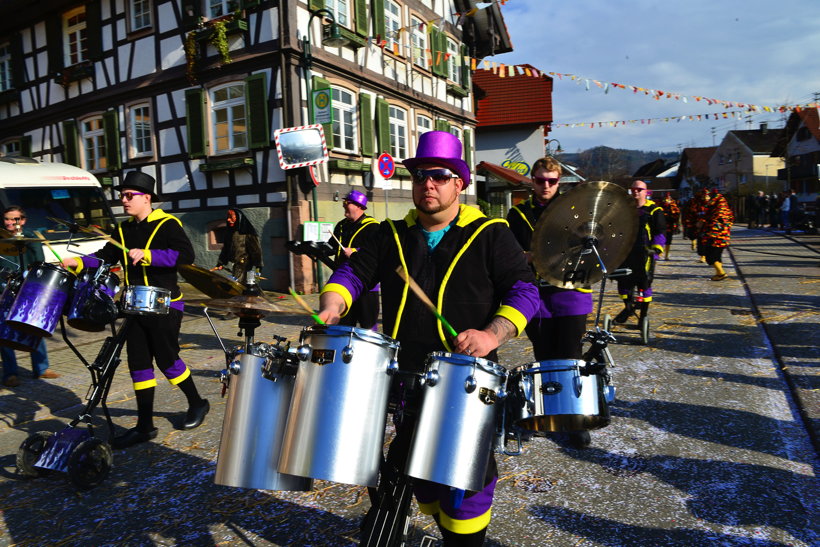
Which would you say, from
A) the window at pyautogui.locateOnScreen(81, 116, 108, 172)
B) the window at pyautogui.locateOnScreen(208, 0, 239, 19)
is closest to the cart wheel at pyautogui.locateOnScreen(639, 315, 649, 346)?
the window at pyautogui.locateOnScreen(208, 0, 239, 19)

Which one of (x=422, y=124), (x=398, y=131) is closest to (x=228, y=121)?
(x=398, y=131)

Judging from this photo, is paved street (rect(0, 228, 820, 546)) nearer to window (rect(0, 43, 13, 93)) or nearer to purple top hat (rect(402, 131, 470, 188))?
purple top hat (rect(402, 131, 470, 188))

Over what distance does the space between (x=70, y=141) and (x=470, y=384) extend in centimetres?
1815

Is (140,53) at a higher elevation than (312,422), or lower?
higher

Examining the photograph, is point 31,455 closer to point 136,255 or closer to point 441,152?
point 136,255

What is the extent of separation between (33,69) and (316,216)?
37.6 ft

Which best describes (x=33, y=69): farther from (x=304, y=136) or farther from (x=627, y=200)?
(x=627, y=200)

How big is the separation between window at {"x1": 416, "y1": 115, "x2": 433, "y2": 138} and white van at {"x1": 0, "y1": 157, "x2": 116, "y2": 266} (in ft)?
29.7

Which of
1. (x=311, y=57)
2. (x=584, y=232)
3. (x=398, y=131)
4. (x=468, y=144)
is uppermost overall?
(x=311, y=57)

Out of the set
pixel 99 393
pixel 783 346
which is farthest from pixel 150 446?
pixel 783 346

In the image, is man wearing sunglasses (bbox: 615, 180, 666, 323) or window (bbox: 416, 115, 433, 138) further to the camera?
window (bbox: 416, 115, 433, 138)

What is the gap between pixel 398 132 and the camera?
16.8 m

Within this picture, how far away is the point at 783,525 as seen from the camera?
9.85ft

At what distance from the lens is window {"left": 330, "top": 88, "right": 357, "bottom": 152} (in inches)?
551
